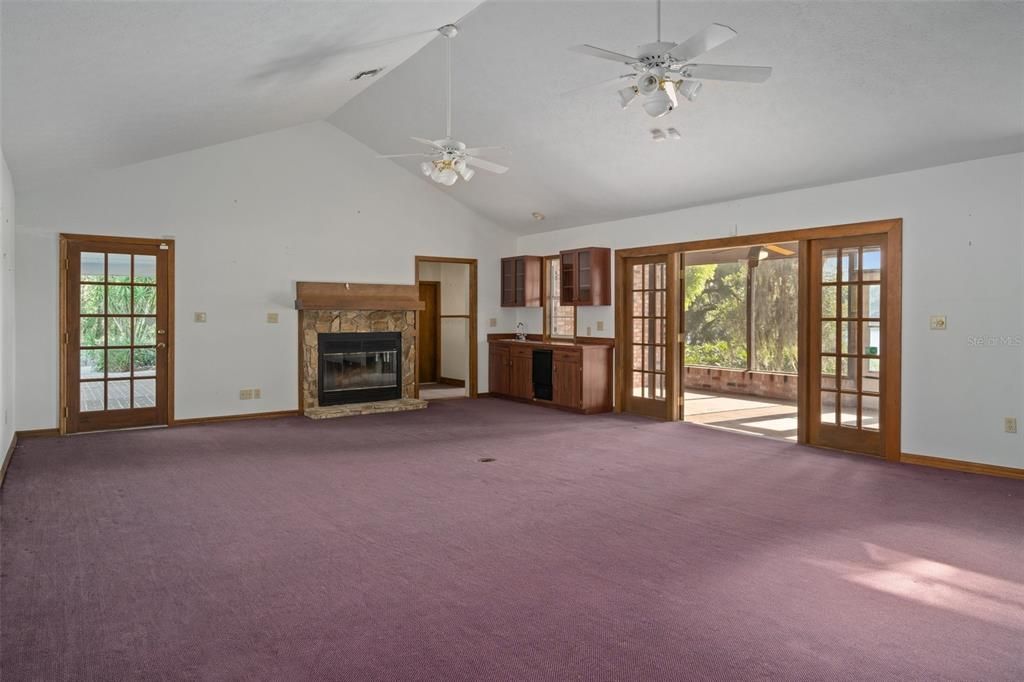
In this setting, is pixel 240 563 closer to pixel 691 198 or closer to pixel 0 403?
pixel 0 403

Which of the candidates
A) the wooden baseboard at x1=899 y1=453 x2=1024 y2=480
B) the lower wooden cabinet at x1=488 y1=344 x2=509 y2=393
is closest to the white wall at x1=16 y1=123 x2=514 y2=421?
the lower wooden cabinet at x1=488 y1=344 x2=509 y2=393

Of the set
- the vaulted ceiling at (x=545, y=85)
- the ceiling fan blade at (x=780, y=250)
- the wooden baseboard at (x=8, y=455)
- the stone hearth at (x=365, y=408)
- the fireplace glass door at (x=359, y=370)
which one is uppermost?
the vaulted ceiling at (x=545, y=85)

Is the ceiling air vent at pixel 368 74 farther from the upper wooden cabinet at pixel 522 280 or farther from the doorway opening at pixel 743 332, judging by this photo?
the doorway opening at pixel 743 332

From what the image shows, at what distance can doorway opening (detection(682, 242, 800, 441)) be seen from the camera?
10.6m

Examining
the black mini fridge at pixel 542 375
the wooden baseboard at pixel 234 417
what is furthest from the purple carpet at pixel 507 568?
the black mini fridge at pixel 542 375

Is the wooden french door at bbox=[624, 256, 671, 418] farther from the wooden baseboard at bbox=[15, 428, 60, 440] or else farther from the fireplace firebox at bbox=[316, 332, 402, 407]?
the wooden baseboard at bbox=[15, 428, 60, 440]

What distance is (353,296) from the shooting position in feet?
29.1

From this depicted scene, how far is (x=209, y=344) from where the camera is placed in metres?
7.95

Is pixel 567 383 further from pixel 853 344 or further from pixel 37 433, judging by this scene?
pixel 37 433

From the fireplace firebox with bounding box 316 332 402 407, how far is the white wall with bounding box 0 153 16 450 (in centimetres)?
A: 332

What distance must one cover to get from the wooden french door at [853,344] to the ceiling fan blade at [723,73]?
313cm

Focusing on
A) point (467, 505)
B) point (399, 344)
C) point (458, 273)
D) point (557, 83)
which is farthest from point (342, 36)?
point (458, 273)

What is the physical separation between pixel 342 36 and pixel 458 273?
6.96 metres

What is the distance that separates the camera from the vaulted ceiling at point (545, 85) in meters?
3.80
